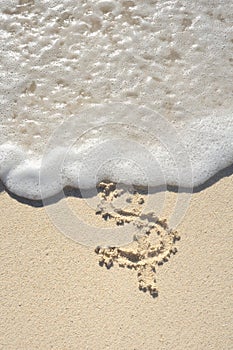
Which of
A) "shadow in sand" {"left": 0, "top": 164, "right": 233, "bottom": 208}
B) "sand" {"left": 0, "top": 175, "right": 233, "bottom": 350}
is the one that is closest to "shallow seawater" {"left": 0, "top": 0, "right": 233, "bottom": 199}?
"shadow in sand" {"left": 0, "top": 164, "right": 233, "bottom": 208}

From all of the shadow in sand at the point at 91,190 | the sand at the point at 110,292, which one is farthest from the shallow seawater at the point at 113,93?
the sand at the point at 110,292

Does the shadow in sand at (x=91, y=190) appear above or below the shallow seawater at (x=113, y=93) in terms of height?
below

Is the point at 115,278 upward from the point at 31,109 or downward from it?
downward

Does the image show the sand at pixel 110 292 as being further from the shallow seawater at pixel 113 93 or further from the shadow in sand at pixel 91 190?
the shallow seawater at pixel 113 93

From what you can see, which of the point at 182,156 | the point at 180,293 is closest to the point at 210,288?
the point at 180,293

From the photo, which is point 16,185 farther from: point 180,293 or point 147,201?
point 180,293

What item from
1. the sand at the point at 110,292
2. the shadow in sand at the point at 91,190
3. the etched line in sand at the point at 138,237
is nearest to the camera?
the sand at the point at 110,292

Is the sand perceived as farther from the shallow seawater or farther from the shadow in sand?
the shallow seawater

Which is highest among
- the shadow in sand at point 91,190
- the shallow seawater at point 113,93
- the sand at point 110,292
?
the shallow seawater at point 113,93

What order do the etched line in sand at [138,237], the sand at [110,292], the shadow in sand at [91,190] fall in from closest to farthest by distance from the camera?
the sand at [110,292] → the etched line in sand at [138,237] → the shadow in sand at [91,190]
